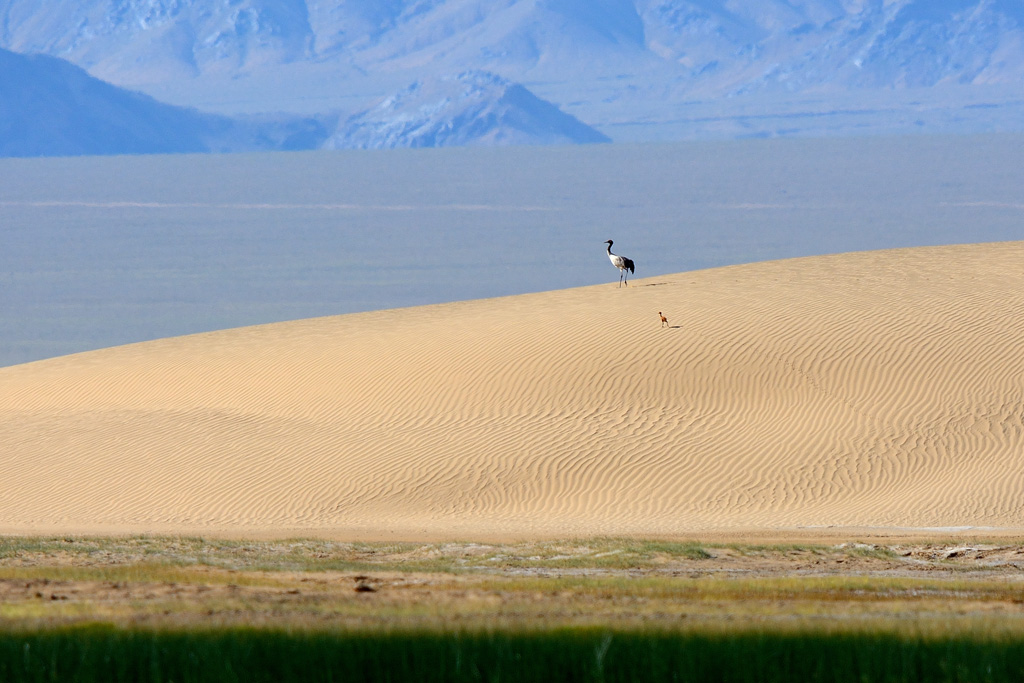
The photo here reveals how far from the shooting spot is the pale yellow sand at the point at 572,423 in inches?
648

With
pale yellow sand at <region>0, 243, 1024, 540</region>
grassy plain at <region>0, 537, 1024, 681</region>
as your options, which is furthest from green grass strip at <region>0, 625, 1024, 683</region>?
pale yellow sand at <region>0, 243, 1024, 540</region>

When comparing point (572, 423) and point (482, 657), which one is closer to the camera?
point (482, 657)

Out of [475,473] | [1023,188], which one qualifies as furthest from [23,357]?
[1023,188]

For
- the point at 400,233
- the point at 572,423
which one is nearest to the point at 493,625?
the point at 572,423

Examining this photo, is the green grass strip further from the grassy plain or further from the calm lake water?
the calm lake water

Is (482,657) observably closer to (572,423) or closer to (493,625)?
(493,625)

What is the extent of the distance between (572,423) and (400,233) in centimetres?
5011

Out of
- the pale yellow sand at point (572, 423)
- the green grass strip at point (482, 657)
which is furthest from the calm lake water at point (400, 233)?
the green grass strip at point (482, 657)

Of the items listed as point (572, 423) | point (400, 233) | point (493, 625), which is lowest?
point (493, 625)

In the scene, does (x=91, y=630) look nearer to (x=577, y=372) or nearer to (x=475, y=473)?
(x=475, y=473)

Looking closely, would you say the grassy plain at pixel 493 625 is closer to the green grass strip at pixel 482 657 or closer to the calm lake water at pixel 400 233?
the green grass strip at pixel 482 657

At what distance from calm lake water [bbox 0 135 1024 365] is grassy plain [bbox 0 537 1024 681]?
28452mm

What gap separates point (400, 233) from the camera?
68.2m

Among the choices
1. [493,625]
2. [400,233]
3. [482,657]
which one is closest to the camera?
[482,657]
